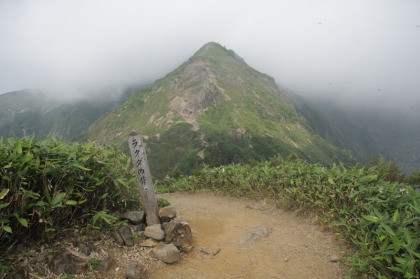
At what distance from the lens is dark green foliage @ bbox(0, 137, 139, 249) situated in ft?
9.93

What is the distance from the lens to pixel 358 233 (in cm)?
408

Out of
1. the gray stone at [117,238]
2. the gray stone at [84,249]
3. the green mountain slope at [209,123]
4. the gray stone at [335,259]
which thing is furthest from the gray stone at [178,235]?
the green mountain slope at [209,123]

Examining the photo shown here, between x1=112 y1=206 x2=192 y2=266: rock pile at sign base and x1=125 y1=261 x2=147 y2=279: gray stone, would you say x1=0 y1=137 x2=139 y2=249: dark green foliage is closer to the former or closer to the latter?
x1=112 y1=206 x2=192 y2=266: rock pile at sign base

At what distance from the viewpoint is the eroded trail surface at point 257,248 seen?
378 centimetres

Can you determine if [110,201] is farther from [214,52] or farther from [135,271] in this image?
[214,52]

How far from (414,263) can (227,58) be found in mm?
159126

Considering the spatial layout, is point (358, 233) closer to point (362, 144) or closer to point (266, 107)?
point (266, 107)

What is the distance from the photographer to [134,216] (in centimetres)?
461

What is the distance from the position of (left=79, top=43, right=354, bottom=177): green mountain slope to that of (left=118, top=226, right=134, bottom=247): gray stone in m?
62.8

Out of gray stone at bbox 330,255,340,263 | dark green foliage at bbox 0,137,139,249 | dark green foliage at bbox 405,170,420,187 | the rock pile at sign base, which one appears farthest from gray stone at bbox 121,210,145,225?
dark green foliage at bbox 405,170,420,187

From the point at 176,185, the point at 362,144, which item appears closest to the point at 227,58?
the point at 362,144

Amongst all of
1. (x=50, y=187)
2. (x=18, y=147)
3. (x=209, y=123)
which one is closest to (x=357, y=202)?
(x=50, y=187)

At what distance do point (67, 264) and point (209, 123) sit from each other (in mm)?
91614

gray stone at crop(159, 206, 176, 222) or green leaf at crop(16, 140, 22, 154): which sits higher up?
green leaf at crop(16, 140, 22, 154)
